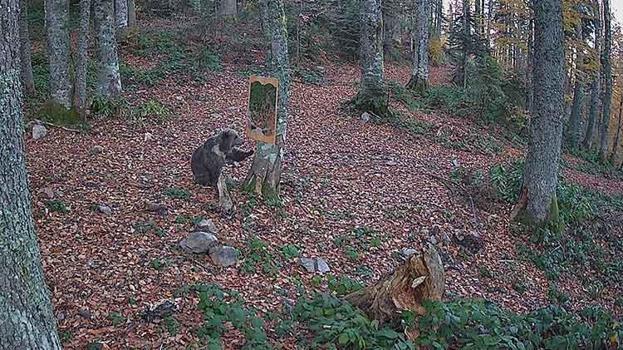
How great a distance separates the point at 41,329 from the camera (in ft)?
9.88

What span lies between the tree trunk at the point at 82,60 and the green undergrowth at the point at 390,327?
606cm

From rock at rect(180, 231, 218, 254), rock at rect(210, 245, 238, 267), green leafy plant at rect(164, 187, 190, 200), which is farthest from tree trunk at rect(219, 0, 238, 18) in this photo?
rock at rect(210, 245, 238, 267)

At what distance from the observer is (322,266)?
613 centimetres

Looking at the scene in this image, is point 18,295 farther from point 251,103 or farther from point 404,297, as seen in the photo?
point 251,103

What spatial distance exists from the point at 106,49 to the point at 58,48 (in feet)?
3.41

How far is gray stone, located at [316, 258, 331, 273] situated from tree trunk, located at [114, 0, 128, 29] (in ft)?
41.7

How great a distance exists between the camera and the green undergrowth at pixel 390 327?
4074 mm

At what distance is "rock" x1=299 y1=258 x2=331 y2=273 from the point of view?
602 cm

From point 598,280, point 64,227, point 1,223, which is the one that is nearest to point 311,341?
point 1,223

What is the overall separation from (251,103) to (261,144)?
0.62 metres

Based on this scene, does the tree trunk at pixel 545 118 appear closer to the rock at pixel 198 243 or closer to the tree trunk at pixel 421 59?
the rock at pixel 198 243

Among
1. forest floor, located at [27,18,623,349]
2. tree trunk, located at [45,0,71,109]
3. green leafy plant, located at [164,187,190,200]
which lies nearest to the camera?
forest floor, located at [27,18,623,349]

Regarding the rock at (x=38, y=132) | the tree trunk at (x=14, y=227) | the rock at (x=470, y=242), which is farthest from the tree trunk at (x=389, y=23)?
the tree trunk at (x=14, y=227)

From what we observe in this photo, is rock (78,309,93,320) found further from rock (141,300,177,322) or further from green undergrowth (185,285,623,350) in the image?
green undergrowth (185,285,623,350)
